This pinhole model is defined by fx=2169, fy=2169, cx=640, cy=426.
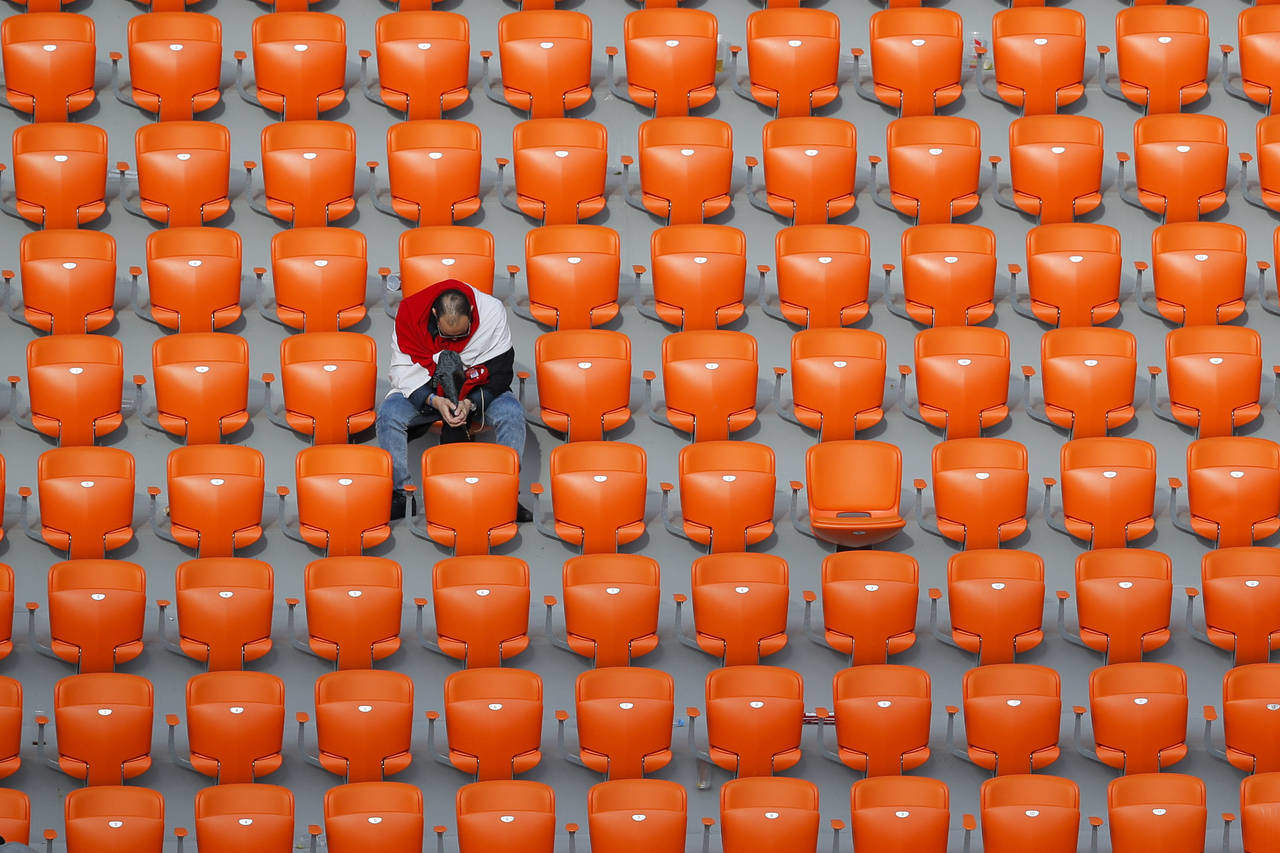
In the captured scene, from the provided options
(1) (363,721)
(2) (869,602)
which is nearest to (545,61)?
(2) (869,602)

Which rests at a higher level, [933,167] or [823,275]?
[933,167]

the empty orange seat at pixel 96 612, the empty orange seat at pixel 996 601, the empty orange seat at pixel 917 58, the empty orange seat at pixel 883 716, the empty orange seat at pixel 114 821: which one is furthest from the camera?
the empty orange seat at pixel 917 58

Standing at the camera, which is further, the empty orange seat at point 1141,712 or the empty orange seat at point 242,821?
the empty orange seat at point 1141,712

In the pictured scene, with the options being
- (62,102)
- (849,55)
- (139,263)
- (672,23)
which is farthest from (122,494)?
(849,55)

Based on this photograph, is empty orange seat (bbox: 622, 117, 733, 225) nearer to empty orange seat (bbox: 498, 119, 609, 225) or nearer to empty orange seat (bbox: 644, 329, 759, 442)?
empty orange seat (bbox: 498, 119, 609, 225)

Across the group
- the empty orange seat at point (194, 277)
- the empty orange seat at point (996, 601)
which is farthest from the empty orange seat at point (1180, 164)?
the empty orange seat at point (194, 277)

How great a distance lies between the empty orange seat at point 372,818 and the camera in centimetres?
568

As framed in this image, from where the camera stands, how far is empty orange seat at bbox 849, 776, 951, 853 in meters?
5.77

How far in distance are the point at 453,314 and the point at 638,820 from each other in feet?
A: 5.44

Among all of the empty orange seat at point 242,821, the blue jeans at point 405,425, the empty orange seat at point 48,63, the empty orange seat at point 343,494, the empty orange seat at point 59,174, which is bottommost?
the empty orange seat at point 242,821

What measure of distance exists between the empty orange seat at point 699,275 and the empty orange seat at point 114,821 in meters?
2.33

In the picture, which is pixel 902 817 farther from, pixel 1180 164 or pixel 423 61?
pixel 423 61

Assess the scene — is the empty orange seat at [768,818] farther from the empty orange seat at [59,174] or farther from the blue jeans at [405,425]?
the empty orange seat at [59,174]

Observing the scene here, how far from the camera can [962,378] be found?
6.74 m
